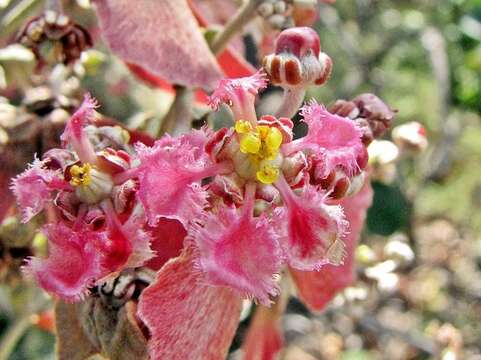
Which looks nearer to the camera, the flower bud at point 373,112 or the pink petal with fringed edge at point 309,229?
the pink petal with fringed edge at point 309,229

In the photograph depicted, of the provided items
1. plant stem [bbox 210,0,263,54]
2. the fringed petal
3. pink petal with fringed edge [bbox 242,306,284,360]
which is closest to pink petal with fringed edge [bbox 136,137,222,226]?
the fringed petal

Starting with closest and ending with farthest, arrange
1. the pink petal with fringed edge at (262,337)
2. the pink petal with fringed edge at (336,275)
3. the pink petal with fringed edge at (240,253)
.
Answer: the pink petal with fringed edge at (240,253) → the pink petal with fringed edge at (336,275) → the pink petal with fringed edge at (262,337)

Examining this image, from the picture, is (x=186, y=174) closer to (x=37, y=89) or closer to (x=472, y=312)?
(x=37, y=89)

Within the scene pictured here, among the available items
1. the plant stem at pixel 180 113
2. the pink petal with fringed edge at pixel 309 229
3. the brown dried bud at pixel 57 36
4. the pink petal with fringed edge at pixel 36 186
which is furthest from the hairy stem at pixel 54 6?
the pink petal with fringed edge at pixel 309 229

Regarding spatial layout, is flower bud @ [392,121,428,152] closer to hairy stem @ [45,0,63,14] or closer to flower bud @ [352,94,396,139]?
flower bud @ [352,94,396,139]

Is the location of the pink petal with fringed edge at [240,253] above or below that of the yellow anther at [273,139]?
below

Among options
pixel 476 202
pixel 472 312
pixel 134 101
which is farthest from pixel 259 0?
pixel 476 202

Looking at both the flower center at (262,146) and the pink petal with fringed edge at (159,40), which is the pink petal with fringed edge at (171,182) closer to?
the flower center at (262,146)
